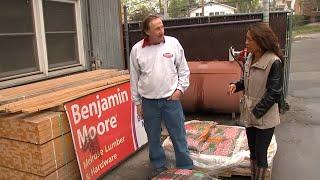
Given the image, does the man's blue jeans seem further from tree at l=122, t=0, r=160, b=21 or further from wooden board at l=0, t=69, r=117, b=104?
tree at l=122, t=0, r=160, b=21

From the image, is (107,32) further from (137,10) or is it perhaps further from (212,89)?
(137,10)

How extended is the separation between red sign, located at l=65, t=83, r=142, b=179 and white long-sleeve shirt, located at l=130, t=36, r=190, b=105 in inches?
31.3

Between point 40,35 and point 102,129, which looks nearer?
point 102,129

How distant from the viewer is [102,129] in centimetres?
473

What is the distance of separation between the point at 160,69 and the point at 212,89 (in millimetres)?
3263

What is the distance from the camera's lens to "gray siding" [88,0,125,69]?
6547 mm

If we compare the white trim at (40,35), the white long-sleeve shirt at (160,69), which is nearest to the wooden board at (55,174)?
the white long-sleeve shirt at (160,69)

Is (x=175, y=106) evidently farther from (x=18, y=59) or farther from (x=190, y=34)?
(x=190, y=34)

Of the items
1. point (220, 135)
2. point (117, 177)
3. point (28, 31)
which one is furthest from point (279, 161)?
point (28, 31)

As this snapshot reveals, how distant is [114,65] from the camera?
7.24 meters

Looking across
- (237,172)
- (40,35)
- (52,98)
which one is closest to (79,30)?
(40,35)

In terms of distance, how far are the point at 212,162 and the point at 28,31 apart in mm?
3177

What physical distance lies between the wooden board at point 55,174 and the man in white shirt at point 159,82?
998 mm

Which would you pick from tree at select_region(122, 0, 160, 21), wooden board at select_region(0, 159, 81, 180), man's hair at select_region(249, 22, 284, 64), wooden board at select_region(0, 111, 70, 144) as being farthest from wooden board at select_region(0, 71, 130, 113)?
tree at select_region(122, 0, 160, 21)
